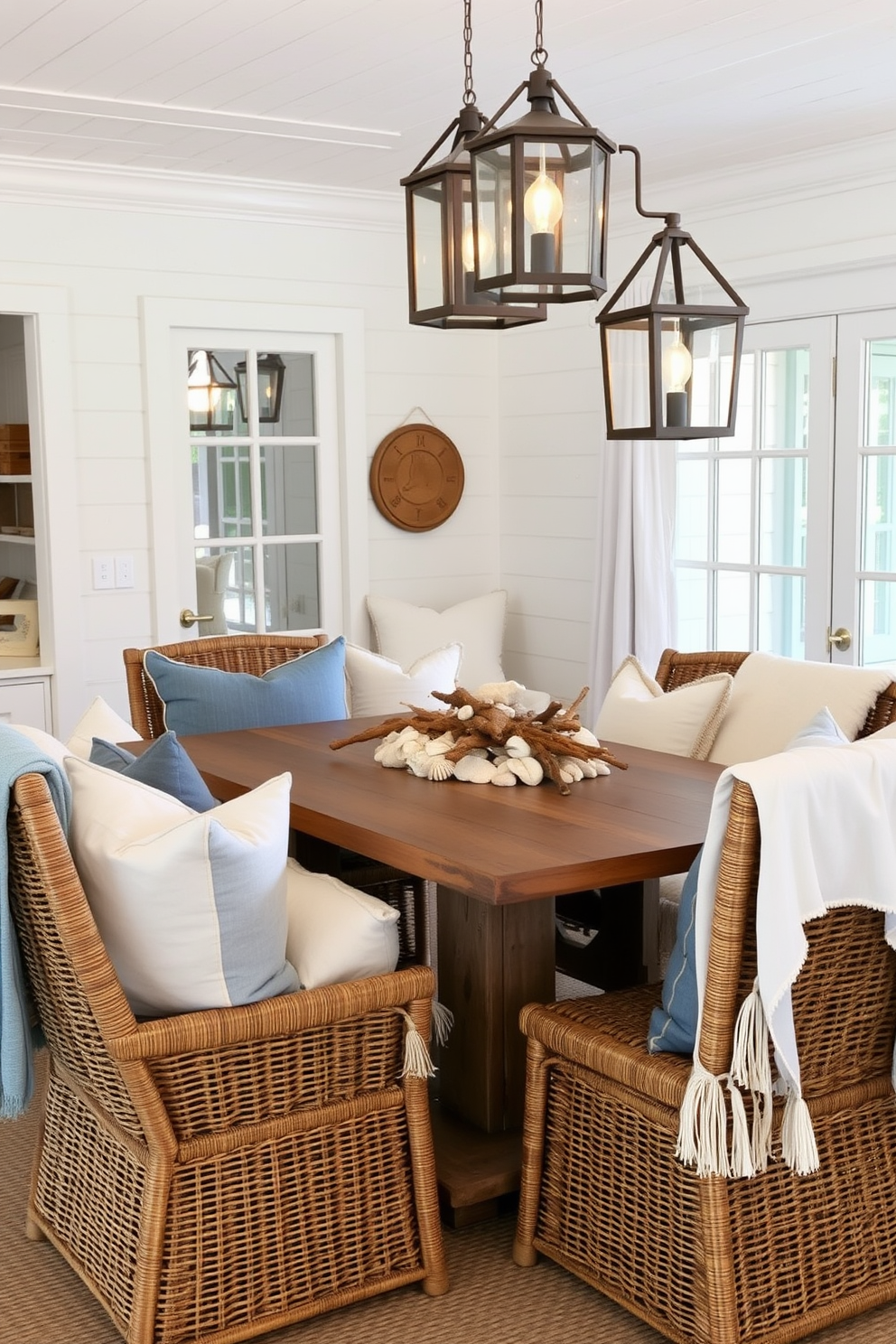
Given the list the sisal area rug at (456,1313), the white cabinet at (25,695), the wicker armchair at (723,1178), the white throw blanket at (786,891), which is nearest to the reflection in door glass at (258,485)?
the white cabinet at (25,695)

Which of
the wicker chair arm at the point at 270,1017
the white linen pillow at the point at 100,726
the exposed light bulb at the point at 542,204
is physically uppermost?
the exposed light bulb at the point at 542,204

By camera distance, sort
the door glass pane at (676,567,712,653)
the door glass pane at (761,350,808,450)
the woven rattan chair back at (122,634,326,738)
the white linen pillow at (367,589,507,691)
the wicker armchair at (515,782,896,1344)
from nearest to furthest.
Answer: the wicker armchair at (515,782,896,1344), the woven rattan chair back at (122,634,326,738), the door glass pane at (761,350,808,450), the door glass pane at (676,567,712,653), the white linen pillow at (367,589,507,691)

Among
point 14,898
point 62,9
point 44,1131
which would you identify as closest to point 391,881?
point 44,1131

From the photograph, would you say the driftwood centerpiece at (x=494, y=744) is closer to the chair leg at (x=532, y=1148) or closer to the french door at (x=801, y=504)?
the chair leg at (x=532, y=1148)

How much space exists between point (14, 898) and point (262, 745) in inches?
50.8

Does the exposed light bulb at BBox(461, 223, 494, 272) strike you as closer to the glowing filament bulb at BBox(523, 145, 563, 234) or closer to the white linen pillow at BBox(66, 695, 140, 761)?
the glowing filament bulb at BBox(523, 145, 563, 234)

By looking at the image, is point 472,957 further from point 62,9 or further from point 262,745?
point 62,9

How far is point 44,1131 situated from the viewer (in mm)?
2539

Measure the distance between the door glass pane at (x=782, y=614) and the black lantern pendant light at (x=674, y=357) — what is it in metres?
1.99

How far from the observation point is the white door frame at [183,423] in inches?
196

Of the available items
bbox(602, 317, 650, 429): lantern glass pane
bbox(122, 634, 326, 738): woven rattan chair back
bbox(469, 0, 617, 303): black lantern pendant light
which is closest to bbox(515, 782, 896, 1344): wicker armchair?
bbox(469, 0, 617, 303): black lantern pendant light

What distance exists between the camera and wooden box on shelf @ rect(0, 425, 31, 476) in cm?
522

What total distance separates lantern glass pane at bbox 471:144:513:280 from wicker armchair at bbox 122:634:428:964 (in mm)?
1693

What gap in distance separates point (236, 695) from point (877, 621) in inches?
80.8
